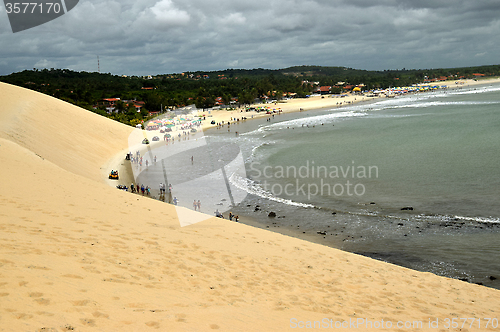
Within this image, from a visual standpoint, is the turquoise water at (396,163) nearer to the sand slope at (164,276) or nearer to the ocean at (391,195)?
the ocean at (391,195)

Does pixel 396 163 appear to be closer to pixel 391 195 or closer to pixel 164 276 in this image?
pixel 391 195

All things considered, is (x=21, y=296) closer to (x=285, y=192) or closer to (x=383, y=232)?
(x=383, y=232)

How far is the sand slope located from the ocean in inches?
203

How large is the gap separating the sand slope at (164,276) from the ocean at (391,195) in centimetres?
517

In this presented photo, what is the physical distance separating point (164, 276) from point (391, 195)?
21.8 m

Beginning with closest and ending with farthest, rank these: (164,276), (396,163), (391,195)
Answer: (164,276), (391,195), (396,163)

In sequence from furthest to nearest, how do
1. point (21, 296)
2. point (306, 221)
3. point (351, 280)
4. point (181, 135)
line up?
point (181, 135)
point (306, 221)
point (351, 280)
point (21, 296)

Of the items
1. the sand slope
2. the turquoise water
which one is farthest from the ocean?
the sand slope

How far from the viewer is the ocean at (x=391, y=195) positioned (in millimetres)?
17719

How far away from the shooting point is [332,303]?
905 centimetres

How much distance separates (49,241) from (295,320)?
6208mm

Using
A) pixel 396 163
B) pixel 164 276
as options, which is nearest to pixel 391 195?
pixel 396 163

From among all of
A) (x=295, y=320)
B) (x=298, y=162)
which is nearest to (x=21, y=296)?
(x=295, y=320)

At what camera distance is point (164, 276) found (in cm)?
870
